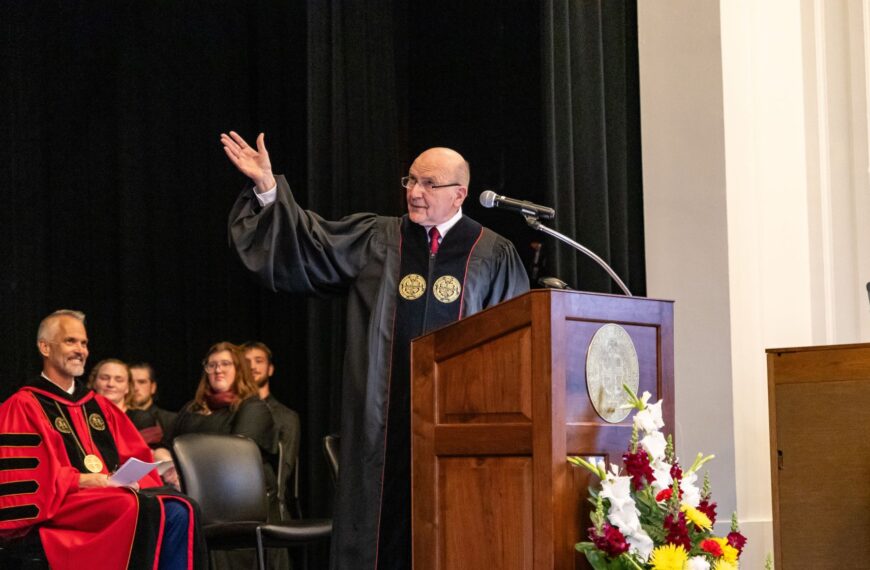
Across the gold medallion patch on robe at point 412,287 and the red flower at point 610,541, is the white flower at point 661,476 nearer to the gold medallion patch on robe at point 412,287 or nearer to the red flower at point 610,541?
the red flower at point 610,541

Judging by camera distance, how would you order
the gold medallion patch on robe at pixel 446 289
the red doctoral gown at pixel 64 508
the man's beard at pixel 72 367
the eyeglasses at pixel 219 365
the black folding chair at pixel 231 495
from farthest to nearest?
the eyeglasses at pixel 219 365 < the man's beard at pixel 72 367 < the black folding chair at pixel 231 495 < the red doctoral gown at pixel 64 508 < the gold medallion patch on robe at pixel 446 289

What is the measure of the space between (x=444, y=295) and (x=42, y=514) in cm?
246

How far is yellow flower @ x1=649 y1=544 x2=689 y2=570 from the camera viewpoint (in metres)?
3.26

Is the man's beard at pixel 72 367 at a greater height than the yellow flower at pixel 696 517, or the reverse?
the man's beard at pixel 72 367

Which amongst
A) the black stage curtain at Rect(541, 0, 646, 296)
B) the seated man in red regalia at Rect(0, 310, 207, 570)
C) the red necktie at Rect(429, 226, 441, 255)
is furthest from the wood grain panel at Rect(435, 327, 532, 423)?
the seated man in red regalia at Rect(0, 310, 207, 570)

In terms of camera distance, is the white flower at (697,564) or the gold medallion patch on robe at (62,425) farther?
the gold medallion patch on robe at (62,425)

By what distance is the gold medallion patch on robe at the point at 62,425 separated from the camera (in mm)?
6031

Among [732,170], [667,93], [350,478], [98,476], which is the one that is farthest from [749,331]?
[98,476]

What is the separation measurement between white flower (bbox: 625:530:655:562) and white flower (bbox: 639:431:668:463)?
8.7 inches

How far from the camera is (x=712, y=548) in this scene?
11.1 feet

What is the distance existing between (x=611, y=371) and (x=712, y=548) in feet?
1.83

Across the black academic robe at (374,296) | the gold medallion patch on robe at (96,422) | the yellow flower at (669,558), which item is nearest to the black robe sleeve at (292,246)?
the black academic robe at (374,296)

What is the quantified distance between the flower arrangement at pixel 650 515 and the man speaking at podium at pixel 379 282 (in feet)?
3.04

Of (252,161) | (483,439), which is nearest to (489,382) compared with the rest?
(483,439)
